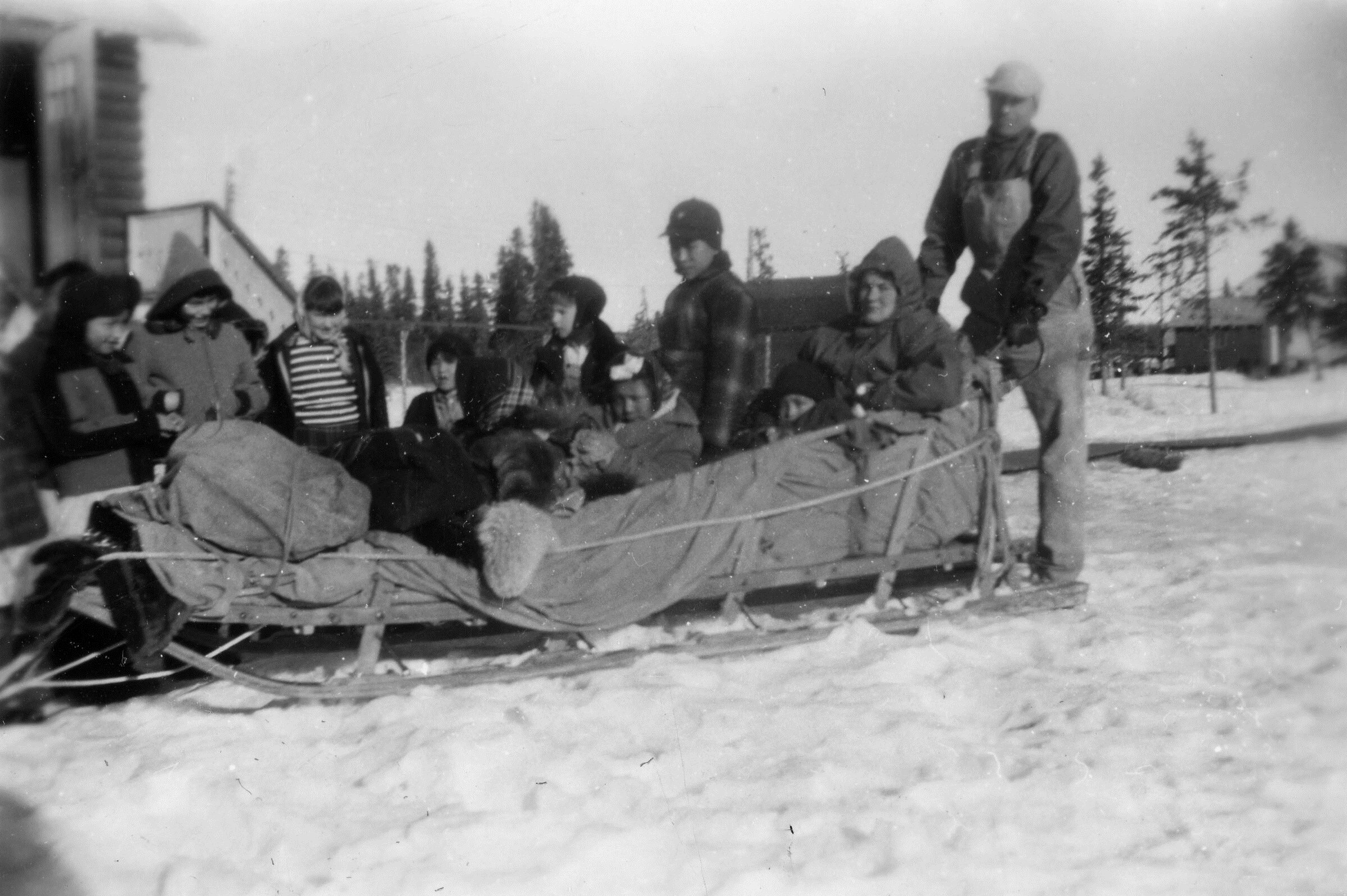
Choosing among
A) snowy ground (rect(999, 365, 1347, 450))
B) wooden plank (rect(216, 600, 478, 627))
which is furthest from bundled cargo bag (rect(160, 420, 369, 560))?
snowy ground (rect(999, 365, 1347, 450))

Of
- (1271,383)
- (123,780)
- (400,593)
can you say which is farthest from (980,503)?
(123,780)

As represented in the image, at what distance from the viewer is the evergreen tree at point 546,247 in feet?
15.1

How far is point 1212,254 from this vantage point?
11.7 ft

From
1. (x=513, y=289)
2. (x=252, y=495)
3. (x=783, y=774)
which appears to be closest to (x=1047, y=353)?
(x=783, y=774)

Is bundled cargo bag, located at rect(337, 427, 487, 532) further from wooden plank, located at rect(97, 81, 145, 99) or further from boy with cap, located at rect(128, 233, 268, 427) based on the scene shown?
wooden plank, located at rect(97, 81, 145, 99)

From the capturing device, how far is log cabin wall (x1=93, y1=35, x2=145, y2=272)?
5543 mm

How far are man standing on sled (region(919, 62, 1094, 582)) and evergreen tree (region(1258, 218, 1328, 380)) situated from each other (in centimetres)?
64

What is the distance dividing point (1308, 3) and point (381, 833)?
3253 mm

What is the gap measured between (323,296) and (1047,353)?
2715 millimetres

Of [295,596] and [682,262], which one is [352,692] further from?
[682,262]

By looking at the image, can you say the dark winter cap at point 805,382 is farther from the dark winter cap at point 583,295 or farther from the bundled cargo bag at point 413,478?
the bundled cargo bag at point 413,478

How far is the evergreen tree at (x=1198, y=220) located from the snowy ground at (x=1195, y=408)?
0.50 metres

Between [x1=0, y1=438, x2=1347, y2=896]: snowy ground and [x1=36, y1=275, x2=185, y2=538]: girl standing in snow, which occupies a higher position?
[x1=36, y1=275, x2=185, y2=538]: girl standing in snow

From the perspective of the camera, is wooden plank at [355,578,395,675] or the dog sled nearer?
the dog sled
